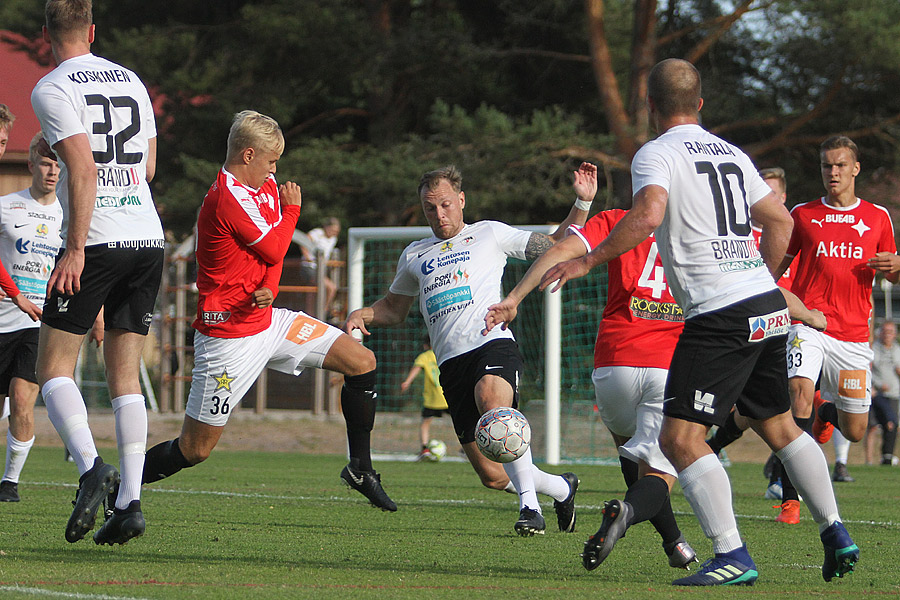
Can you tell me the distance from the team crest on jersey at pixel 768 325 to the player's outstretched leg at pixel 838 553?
847 mm

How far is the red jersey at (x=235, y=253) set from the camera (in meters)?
6.32

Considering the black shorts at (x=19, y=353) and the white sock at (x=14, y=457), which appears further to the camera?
the black shorts at (x=19, y=353)

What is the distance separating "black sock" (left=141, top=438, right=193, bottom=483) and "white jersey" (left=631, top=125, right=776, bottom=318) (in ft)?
9.67

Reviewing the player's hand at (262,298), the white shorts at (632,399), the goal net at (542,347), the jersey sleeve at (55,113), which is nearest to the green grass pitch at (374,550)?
the white shorts at (632,399)

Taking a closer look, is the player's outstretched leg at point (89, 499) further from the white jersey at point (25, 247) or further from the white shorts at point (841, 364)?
the white shorts at point (841, 364)

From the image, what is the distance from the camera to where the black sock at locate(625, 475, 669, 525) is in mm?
4855

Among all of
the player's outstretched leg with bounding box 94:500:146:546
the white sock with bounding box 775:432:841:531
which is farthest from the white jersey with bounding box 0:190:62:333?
the white sock with bounding box 775:432:841:531

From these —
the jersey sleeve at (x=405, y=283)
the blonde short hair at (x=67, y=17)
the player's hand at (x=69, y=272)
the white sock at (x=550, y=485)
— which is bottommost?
the white sock at (x=550, y=485)

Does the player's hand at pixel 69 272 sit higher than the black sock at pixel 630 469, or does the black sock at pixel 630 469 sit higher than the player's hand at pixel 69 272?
the player's hand at pixel 69 272

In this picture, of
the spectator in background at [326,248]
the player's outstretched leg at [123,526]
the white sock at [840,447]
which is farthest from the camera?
the spectator in background at [326,248]

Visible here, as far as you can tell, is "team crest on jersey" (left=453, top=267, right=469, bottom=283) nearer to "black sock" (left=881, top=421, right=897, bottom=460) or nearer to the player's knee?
the player's knee

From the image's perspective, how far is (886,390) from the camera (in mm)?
17375

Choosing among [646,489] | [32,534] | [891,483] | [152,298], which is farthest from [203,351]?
[891,483]

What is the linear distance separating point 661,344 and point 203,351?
2.43 meters
